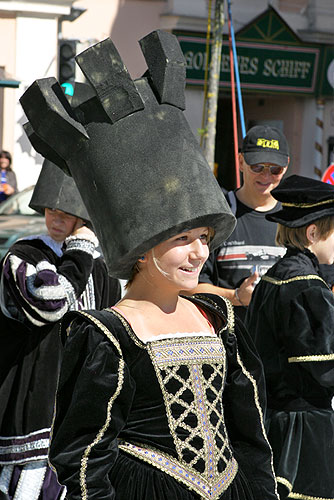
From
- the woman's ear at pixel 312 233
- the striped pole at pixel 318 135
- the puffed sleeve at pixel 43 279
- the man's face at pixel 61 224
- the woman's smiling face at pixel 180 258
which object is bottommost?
the striped pole at pixel 318 135

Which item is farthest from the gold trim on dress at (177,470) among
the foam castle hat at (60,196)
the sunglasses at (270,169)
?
the sunglasses at (270,169)

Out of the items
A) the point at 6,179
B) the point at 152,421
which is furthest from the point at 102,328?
the point at 6,179

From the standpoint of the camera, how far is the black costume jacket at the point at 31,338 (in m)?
4.01

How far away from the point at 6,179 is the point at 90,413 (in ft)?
35.9

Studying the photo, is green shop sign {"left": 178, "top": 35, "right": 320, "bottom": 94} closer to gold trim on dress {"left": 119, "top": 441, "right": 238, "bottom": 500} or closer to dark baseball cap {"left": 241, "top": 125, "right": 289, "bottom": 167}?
dark baseball cap {"left": 241, "top": 125, "right": 289, "bottom": 167}

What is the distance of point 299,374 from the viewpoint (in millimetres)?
3719

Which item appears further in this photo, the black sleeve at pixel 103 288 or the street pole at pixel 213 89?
the street pole at pixel 213 89

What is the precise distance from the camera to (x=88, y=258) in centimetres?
424

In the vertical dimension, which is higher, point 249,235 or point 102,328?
point 102,328

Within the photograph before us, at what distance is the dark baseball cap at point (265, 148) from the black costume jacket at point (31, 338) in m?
1.21

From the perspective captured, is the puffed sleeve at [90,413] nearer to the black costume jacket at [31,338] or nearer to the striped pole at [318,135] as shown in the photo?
the black costume jacket at [31,338]

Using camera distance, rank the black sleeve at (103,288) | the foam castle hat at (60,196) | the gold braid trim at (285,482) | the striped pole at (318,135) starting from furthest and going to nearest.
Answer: the striped pole at (318,135) → the black sleeve at (103,288) → the foam castle hat at (60,196) → the gold braid trim at (285,482)

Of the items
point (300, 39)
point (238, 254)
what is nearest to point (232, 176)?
point (300, 39)

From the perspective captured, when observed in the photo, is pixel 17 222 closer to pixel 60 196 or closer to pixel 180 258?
pixel 60 196
